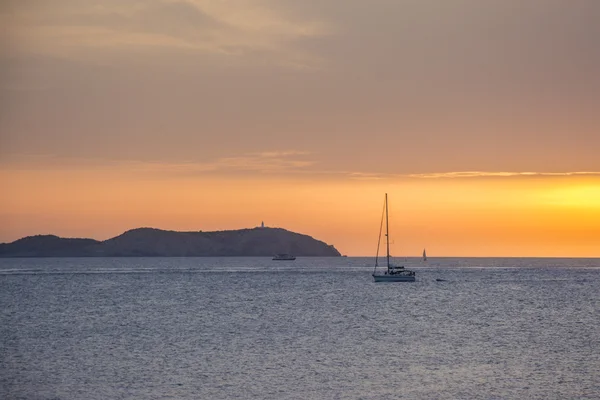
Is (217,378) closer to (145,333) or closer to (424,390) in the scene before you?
(424,390)

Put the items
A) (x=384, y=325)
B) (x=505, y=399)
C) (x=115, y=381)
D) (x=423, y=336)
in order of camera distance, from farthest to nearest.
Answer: (x=384, y=325)
(x=423, y=336)
(x=115, y=381)
(x=505, y=399)

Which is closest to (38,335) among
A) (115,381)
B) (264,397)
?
(115,381)

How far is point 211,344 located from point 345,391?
23.4m

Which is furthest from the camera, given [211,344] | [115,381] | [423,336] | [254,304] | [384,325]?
[254,304]

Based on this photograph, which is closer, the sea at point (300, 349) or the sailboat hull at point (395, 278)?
the sea at point (300, 349)

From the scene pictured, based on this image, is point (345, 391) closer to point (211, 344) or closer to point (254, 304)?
point (211, 344)

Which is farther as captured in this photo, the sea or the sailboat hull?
the sailboat hull

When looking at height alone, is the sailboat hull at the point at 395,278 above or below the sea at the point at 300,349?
above

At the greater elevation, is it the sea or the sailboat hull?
the sailboat hull

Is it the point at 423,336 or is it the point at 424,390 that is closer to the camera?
the point at 424,390

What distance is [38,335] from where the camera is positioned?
76.1 metres

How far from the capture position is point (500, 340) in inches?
2736

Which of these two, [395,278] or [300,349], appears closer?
[300,349]

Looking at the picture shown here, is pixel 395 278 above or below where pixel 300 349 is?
above
